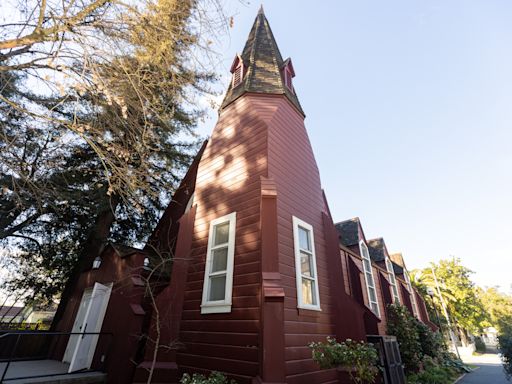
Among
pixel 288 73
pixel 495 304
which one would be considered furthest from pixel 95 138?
pixel 495 304

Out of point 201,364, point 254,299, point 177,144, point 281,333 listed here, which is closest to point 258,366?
point 281,333

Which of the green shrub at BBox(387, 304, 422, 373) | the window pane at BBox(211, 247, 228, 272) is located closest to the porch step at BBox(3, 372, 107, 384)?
the window pane at BBox(211, 247, 228, 272)

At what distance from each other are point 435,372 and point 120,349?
49.0ft

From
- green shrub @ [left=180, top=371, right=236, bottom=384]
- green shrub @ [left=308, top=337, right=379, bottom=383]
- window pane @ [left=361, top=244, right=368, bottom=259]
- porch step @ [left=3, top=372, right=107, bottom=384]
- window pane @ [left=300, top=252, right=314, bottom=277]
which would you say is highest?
window pane @ [left=361, top=244, right=368, bottom=259]

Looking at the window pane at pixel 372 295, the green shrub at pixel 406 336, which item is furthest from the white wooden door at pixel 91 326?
the green shrub at pixel 406 336

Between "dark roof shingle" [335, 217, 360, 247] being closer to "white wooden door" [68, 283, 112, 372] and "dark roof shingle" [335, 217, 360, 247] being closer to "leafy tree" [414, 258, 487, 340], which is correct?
"white wooden door" [68, 283, 112, 372]

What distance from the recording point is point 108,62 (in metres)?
4.75

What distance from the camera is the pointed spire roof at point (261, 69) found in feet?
30.7

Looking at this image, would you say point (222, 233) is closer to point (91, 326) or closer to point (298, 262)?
point (298, 262)

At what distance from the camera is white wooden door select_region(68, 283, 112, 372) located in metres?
7.10

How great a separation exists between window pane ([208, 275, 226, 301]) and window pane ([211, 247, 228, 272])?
23 cm

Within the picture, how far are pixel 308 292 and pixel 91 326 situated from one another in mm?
7048

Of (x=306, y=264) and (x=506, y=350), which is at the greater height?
(x=306, y=264)

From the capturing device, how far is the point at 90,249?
1152 cm
